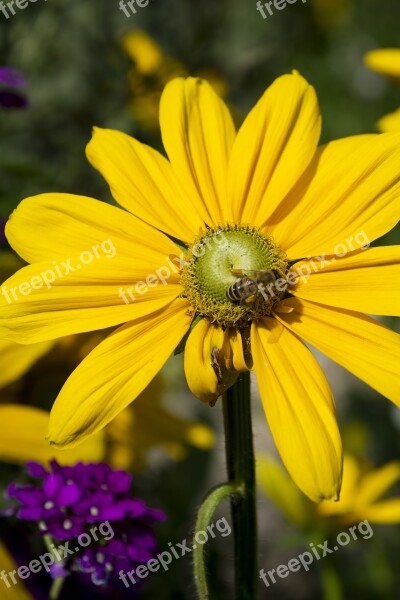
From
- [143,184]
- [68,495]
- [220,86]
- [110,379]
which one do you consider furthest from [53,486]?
[220,86]

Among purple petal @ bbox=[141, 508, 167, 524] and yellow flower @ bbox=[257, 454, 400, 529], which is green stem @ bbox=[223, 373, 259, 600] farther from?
yellow flower @ bbox=[257, 454, 400, 529]

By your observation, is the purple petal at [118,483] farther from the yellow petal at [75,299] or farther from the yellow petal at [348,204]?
the yellow petal at [348,204]

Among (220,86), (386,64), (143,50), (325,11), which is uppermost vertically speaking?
(325,11)

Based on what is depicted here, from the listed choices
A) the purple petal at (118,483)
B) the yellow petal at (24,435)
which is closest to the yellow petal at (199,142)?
the purple petal at (118,483)

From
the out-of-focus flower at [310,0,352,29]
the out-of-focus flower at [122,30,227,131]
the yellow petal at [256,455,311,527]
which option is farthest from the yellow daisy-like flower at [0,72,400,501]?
the out-of-focus flower at [310,0,352,29]

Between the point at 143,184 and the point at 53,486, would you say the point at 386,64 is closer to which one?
the point at 143,184

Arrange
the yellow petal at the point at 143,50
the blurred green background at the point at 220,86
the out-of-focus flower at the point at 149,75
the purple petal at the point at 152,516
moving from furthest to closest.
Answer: the yellow petal at the point at 143,50 < the out-of-focus flower at the point at 149,75 < the blurred green background at the point at 220,86 < the purple petal at the point at 152,516
